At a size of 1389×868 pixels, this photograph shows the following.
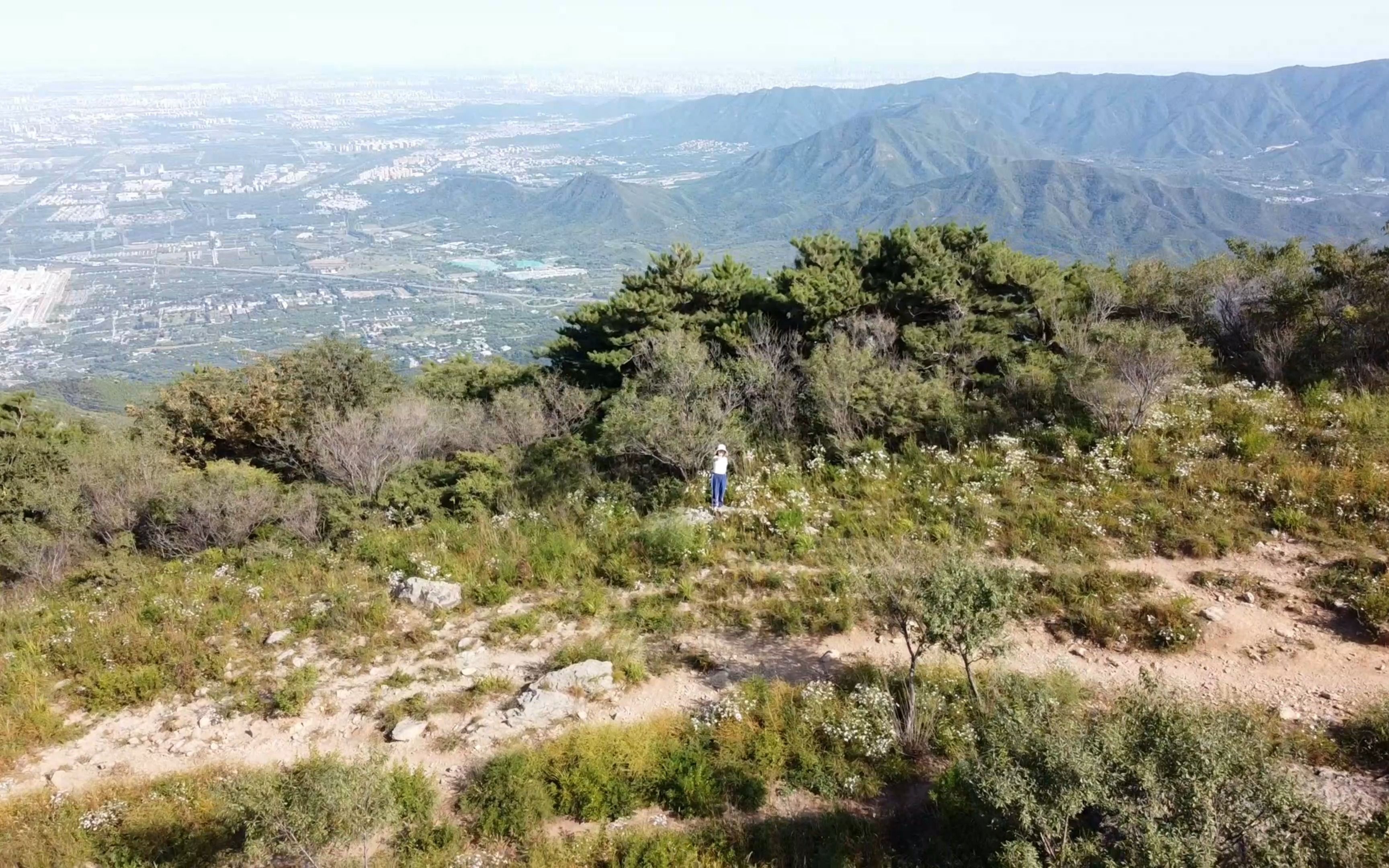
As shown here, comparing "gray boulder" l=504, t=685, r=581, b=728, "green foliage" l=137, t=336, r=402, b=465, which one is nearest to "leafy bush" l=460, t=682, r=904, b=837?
"gray boulder" l=504, t=685, r=581, b=728

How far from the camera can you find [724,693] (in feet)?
24.7

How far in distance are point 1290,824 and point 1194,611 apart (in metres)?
4.62

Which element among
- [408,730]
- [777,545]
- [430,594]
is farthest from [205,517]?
[777,545]

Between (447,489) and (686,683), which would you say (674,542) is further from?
(447,489)

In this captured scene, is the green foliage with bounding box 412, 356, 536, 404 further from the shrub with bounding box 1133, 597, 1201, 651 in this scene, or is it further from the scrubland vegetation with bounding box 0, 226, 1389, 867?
the shrub with bounding box 1133, 597, 1201, 651

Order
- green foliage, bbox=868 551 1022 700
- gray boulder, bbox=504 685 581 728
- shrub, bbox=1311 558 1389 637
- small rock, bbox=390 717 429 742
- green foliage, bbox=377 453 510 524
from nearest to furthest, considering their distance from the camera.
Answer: green foliage, bbox=868 551 1022 700 < small rock, bbox=390 717 429 742 < gray boulder, bbox=504 685 581 728 < shrub, bbox=1311 558 1389 637 < green foliage, bbox=377 453 510 524

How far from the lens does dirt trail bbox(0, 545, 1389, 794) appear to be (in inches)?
273

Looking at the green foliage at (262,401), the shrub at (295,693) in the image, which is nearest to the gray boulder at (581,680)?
the shrub at (295,693)

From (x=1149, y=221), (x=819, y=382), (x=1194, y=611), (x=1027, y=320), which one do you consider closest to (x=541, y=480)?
(x=819, y=382)

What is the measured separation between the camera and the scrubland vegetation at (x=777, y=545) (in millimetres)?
5277

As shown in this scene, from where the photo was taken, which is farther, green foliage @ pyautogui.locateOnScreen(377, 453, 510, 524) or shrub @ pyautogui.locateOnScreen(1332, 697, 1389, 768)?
green foliage @ pyautogui.locateOnScreen(377, 453, 510, 524)

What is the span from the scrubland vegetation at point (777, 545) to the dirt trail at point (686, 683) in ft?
0.73

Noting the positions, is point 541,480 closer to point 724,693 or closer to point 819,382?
point 819,382

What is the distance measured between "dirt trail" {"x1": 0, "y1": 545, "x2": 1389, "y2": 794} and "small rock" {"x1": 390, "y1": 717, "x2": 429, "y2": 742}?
0.20 feet
